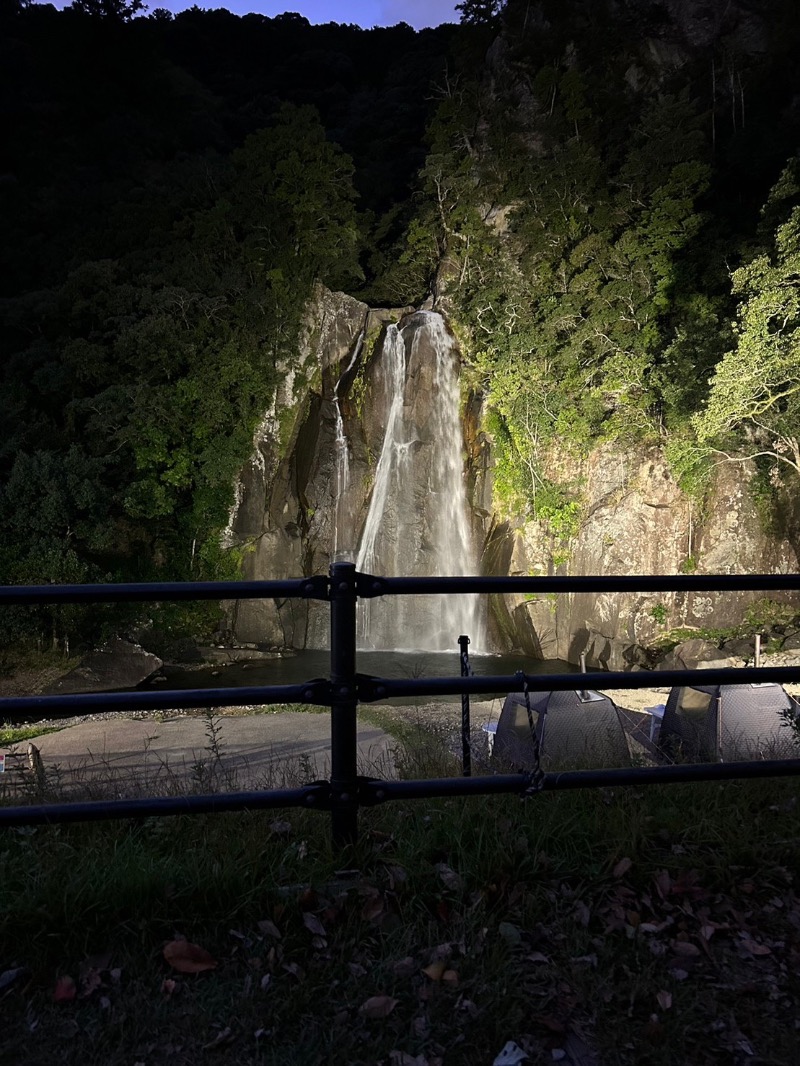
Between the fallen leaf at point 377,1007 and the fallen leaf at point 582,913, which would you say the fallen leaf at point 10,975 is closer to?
the fallen leaf at point 377,1007

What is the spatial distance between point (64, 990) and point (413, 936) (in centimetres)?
95

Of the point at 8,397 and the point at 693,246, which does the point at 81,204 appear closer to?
the point at 8,397

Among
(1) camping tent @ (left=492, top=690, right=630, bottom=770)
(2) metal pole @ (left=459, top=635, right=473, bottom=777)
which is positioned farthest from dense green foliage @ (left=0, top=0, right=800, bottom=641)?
(2) metal pole @ (left=459, top=635, right=473, bottom=777)

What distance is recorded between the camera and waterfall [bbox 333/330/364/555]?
24250 millimetres

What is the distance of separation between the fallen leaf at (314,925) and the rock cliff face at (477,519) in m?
18.9

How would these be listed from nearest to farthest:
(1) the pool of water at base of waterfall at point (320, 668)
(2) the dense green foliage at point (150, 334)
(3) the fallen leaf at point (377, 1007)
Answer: (3) the fallen leaf at point (377, 1007)
(1) the pool of water at base of waterfall at point (320, 668)
(2) the dense green foliage at point (150, 334)

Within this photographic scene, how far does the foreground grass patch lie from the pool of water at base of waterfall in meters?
15.8

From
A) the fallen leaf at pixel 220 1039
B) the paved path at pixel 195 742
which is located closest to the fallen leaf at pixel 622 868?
the fallen leaf at pixel 220 1039

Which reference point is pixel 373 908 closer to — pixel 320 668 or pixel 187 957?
pixel 187 957

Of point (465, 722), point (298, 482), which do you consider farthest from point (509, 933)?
point (298, 482)

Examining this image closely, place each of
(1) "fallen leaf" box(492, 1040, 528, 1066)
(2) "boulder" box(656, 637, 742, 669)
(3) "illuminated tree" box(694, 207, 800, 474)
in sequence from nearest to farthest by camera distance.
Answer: (1) "fallen leaf" box(492, 1040, 528, 1066)
(3) "illuminated tree" box(694, 207, 800, 474)
(2) "boulder" box(656, 637, 742, 669)

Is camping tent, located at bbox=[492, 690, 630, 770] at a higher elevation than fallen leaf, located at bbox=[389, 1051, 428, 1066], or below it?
below

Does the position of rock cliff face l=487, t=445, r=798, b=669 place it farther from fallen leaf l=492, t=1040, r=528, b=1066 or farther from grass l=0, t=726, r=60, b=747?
fallen leaf l=492, t=1040, r=528, b=1066

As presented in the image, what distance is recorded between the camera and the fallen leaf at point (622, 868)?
2.28 meters
